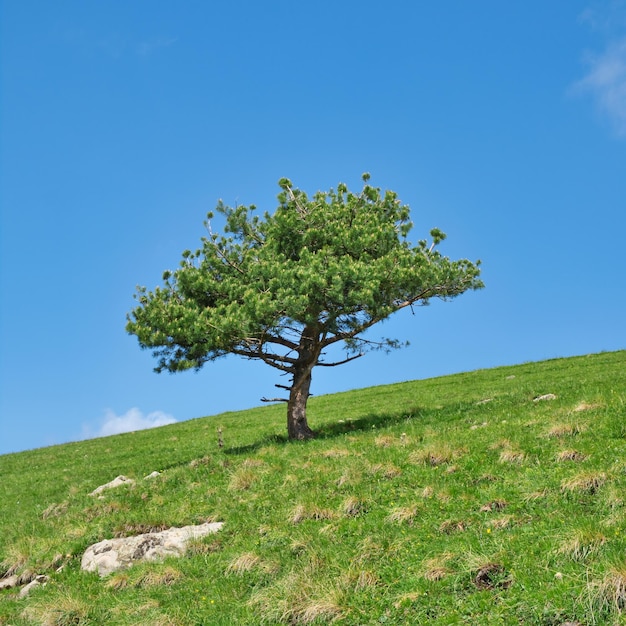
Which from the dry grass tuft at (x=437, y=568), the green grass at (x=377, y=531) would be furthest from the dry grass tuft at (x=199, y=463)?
the dry grass tuft at (x=437, y=568)

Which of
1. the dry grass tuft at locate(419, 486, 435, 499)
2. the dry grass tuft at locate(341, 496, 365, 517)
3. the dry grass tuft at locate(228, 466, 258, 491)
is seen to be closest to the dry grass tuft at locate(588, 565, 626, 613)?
the dry grass tuft at locate(419, 486, 435, 499)

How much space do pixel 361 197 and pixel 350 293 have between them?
617cm

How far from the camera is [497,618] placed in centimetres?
823

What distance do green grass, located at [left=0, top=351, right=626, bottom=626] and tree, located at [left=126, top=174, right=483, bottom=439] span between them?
4390mm

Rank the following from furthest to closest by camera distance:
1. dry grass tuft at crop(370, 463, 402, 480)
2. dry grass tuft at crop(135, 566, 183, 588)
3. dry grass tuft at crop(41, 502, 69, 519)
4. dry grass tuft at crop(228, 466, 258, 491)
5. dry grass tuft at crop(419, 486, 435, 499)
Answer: dry grass tuft at crop(41, 502, 69, 519) < dry grass tuft at crop(228, 466, 258, 491) < dry grass tuft at crop(370, 463, 402, 480) < dry grass tuft at crop(419, 486, 435, 499) < dry grass tuft at crop(135, 566, 183, 588)

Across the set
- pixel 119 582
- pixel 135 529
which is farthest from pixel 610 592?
pixel 135 529

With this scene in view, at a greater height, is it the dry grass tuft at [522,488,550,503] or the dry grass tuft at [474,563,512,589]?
the dry grass tuft at [522,488,550,503]

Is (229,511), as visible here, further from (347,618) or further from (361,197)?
(361,197)

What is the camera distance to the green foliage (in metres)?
22.9

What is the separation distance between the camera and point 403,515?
471 inches

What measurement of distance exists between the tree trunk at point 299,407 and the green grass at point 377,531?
7.13ft

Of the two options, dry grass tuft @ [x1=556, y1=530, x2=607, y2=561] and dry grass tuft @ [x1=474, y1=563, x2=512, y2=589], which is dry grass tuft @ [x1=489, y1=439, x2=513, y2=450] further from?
dry grass tuft @ [x1=474, y1=563, x2=512, y2=589]

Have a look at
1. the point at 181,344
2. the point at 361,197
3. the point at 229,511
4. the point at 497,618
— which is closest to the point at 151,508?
the point at 229,511

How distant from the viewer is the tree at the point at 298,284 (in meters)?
22.9
